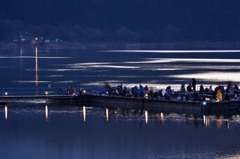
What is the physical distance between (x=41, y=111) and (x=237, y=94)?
19.7m

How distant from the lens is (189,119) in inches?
2083

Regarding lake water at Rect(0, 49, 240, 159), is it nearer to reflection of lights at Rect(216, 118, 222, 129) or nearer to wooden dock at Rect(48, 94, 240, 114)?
reflection of lights at Rect(216, 118, 222, 129)

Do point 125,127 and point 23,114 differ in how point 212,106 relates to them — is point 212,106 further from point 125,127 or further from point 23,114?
point 23,114

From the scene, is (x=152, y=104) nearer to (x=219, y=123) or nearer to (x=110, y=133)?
(x=219, y=123)

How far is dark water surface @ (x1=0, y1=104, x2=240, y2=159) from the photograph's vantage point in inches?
1586

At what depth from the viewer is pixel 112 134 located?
47438 millimetres

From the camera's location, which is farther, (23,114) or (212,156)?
(23,114)

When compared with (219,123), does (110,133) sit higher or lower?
lower

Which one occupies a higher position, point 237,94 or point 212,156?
point 237,94

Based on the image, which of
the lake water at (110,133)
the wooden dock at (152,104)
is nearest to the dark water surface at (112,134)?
the lake water at (110,133)

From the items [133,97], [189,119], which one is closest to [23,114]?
[133,97]

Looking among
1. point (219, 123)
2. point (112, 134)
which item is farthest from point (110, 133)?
point (219, 123)

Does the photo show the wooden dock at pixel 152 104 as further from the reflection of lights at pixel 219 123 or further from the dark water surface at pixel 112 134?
the reflection of lights at pixel 219 123

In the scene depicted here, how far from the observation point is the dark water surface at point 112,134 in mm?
40281
